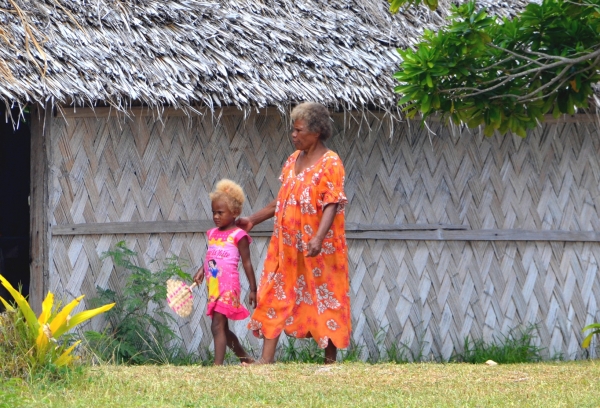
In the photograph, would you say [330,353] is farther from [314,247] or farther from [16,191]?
[16,191]

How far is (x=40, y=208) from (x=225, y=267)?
4.68ft

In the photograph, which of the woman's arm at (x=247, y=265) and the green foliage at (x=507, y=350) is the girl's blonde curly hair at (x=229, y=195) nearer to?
the woman's arm at (x=247, y=265)

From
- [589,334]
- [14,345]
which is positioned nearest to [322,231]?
[14,345]

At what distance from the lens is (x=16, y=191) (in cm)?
992

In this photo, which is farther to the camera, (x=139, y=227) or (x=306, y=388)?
(x=139, y=227)

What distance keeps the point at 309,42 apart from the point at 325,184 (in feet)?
6.22

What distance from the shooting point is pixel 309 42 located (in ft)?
24.5

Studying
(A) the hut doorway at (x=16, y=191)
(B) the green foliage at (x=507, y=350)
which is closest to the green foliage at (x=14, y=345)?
(B) the green foliage at (x=507, y=350)

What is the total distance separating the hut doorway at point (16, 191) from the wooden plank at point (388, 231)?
9.30 feet

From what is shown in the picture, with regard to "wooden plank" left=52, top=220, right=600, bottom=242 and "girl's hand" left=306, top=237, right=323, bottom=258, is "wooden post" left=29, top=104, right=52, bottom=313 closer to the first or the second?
"wooden plank" left=52, top=220, right=600, bottom=242

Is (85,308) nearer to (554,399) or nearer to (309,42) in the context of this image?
(309,42)

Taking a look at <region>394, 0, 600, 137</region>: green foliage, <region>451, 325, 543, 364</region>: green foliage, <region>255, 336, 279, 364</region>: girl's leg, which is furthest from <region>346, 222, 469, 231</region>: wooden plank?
<region>394, 0, 600, 137</region>: green foliage

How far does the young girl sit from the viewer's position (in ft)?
20.2

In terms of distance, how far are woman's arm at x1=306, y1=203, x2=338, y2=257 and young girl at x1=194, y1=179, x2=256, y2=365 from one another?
0.53 metres
